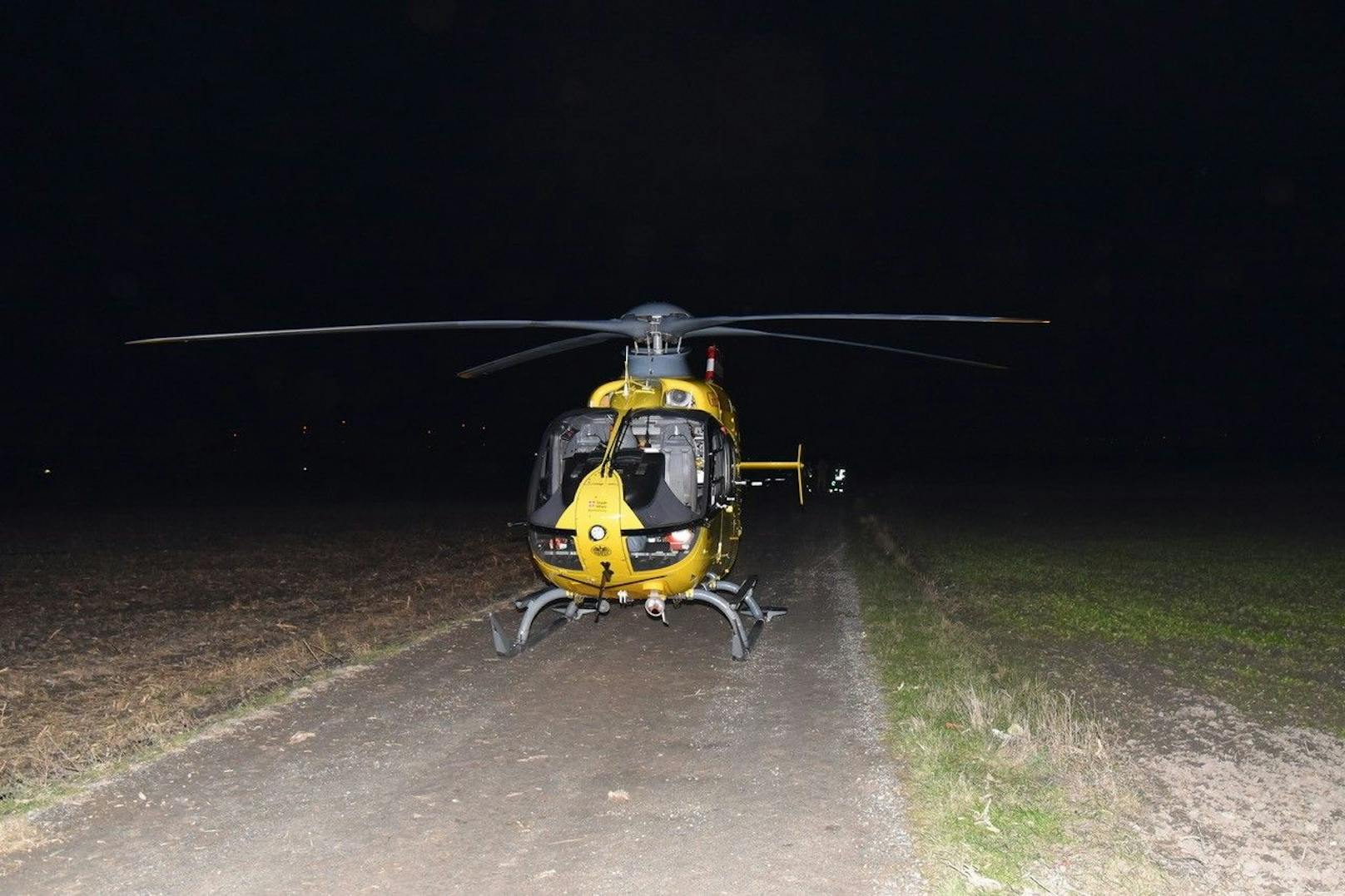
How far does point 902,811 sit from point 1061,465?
64979 millimetres

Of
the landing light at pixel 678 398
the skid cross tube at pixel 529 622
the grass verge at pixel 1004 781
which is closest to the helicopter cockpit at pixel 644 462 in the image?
the landing light at pixel 678 398

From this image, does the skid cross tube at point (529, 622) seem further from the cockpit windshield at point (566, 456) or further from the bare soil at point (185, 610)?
the bare soil at point (185, 610)

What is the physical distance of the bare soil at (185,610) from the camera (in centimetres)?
821

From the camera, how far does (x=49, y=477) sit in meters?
48.6

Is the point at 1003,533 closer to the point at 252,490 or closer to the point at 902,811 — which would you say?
the point at 902,811

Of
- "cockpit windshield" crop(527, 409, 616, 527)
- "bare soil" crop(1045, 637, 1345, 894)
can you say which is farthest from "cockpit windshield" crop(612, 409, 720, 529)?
"bare soil" crop(1045, 637, 1345, 894)

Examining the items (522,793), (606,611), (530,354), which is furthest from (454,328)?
(522,793)

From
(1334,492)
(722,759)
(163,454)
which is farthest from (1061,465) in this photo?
(722,759)

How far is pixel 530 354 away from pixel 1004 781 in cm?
692

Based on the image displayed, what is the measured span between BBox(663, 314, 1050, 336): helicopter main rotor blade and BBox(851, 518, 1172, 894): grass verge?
10.6ft

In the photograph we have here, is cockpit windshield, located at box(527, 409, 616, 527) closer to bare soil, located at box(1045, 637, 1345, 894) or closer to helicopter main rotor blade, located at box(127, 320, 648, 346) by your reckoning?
helicopter main rotor blade, located at box(127, 320, 648, 346)

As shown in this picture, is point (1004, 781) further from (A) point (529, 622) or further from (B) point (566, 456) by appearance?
(B) point (566, 456)

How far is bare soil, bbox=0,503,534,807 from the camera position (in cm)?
821

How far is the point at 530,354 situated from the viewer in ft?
38.2
